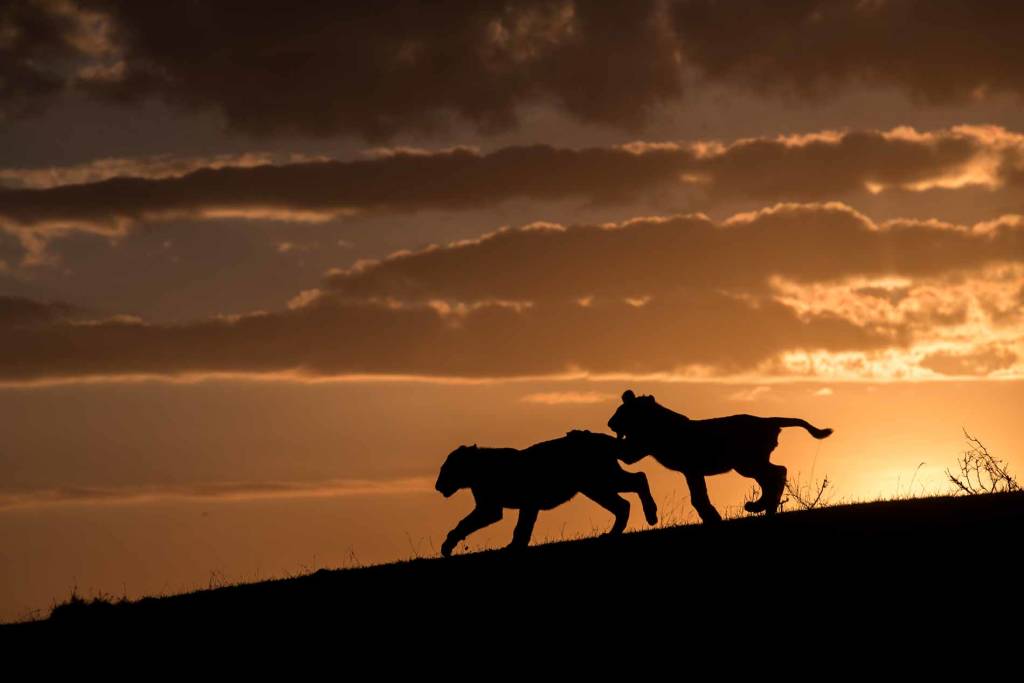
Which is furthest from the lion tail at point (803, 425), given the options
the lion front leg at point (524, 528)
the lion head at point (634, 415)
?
the lion front leg at point (524, 528)

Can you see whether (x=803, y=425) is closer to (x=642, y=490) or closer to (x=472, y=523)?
(x=642, y=490)

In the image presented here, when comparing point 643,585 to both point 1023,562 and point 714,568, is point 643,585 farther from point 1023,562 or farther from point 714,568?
point 1023,562

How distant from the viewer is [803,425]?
2097 cm

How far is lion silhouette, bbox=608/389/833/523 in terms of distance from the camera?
20438mm

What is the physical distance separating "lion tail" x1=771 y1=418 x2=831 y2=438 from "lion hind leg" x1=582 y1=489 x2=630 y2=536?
2.71m

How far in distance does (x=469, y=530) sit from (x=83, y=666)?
22.4 feet

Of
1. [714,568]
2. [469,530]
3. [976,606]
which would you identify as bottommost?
[976,606]

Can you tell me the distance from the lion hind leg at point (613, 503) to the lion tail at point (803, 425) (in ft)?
8.89

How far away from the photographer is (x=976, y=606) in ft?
46.0

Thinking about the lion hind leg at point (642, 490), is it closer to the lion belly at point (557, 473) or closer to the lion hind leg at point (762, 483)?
the lion belly at point (557, 473)

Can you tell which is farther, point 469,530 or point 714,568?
point 469,530

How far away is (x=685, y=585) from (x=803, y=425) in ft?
18.7

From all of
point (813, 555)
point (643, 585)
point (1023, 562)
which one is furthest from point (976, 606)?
point (643, 585)

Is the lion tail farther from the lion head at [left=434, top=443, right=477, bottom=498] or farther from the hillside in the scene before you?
the lion head at [left=434, top=443, right=477, bottom=498]
